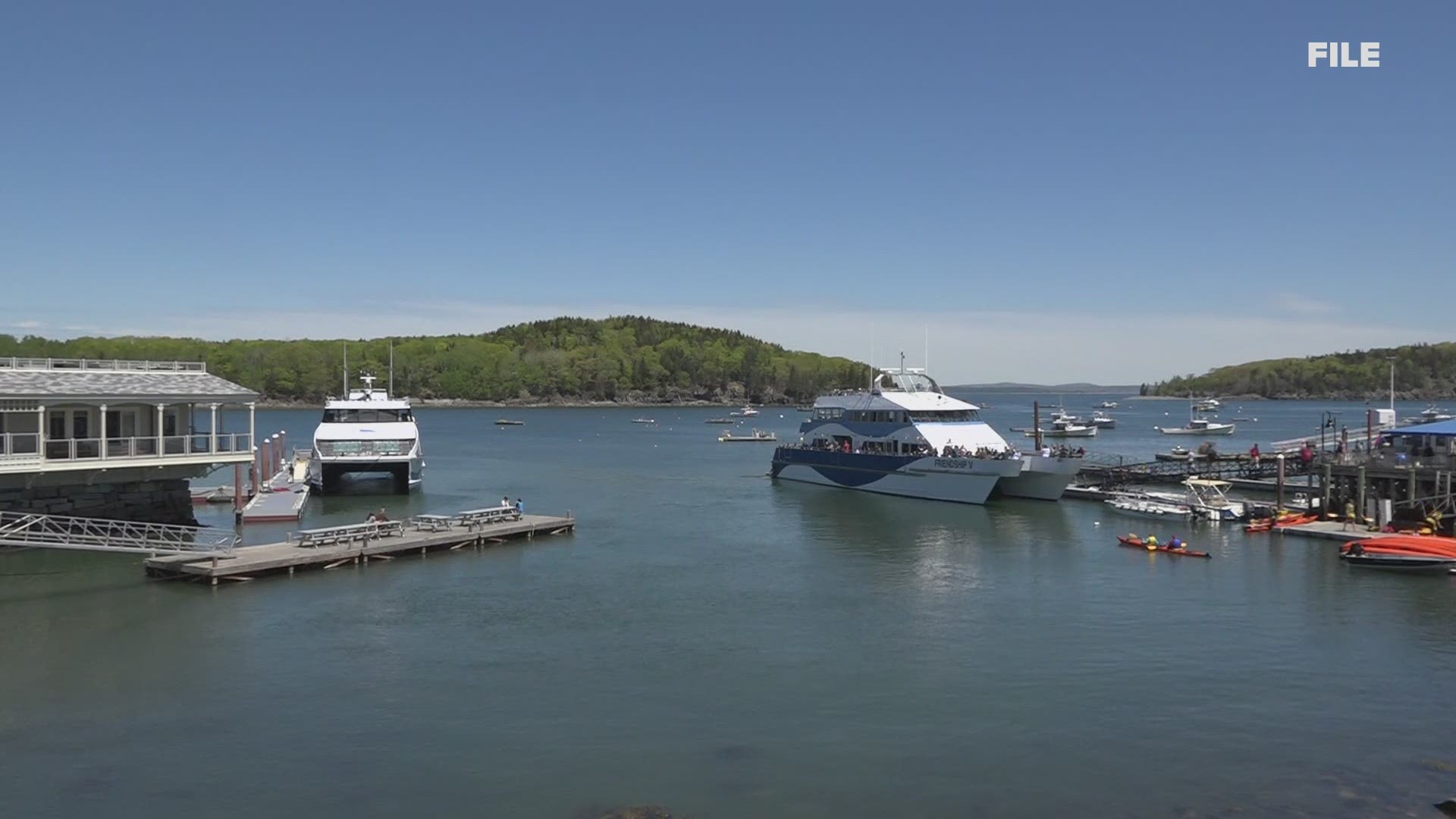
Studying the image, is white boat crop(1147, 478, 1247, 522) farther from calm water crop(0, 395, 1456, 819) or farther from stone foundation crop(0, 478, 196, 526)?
stone foundation crop(0, 478, 196, 526)

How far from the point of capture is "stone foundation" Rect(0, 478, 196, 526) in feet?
112

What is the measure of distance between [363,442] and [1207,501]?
145ft

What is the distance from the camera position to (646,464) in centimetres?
9175

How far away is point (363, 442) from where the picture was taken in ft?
195

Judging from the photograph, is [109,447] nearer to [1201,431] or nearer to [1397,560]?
[1397,560]

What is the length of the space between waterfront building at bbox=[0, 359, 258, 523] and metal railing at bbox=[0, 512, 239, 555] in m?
1.03

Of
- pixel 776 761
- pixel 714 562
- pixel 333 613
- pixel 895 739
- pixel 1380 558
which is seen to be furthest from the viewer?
pixel 714 562

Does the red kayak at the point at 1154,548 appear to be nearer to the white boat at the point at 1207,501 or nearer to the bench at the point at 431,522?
the white boat at the point at 1207,501

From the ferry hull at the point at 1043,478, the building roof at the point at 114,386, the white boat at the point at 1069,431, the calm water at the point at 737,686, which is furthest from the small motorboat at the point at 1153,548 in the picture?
the white boat at the point at 1069,431

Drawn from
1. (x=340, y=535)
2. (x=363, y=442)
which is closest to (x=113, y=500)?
(x=340, y=535)

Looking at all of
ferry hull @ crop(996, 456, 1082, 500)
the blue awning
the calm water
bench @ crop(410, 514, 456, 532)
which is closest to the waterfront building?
the calm water

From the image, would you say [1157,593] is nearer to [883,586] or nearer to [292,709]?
[883,586]

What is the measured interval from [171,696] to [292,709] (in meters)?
2.82

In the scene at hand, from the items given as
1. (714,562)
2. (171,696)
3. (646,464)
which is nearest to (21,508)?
(171,696)
